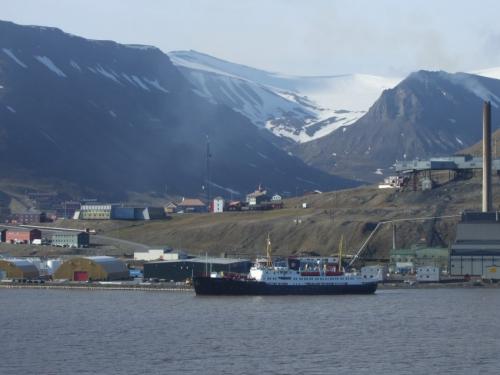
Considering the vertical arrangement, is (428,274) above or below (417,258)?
below

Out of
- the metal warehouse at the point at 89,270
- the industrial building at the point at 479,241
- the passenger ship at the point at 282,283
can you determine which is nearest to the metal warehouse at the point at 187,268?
the metal warehouse at the point at 89,270

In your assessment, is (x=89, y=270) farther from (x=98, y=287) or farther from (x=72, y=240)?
(x=72, y=240)

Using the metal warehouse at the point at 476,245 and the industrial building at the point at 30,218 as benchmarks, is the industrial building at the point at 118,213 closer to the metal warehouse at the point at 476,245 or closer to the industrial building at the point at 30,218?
the industrial building at the point at 30,218

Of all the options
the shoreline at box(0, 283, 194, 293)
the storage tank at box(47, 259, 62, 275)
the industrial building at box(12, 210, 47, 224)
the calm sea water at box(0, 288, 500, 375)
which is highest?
the industrial building at box(12, 210, 47, 224)

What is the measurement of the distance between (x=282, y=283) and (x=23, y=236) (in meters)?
52.3

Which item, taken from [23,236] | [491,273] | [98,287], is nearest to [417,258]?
[491,273]

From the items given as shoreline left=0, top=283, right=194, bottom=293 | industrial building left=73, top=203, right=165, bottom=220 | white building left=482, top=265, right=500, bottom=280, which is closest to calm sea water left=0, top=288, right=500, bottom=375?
shoreline left=0, top=283, right=194, bottom=293

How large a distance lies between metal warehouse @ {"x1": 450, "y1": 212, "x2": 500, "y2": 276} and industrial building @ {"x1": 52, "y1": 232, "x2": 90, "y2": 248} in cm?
3766

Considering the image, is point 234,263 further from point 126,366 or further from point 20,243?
point 126,366

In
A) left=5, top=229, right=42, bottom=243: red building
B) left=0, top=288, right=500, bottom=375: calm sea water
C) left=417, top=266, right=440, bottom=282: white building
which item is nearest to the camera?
left=0, top=288, right=500, bottom=375: calm sea water

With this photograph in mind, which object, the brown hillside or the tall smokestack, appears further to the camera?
the brown hillside

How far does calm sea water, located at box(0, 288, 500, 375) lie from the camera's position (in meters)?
46.4

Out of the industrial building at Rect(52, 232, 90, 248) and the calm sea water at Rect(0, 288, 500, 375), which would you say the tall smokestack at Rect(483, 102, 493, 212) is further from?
the industrial building at Rect(52, 232, 90, 248)

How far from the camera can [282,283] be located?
3246 inches
